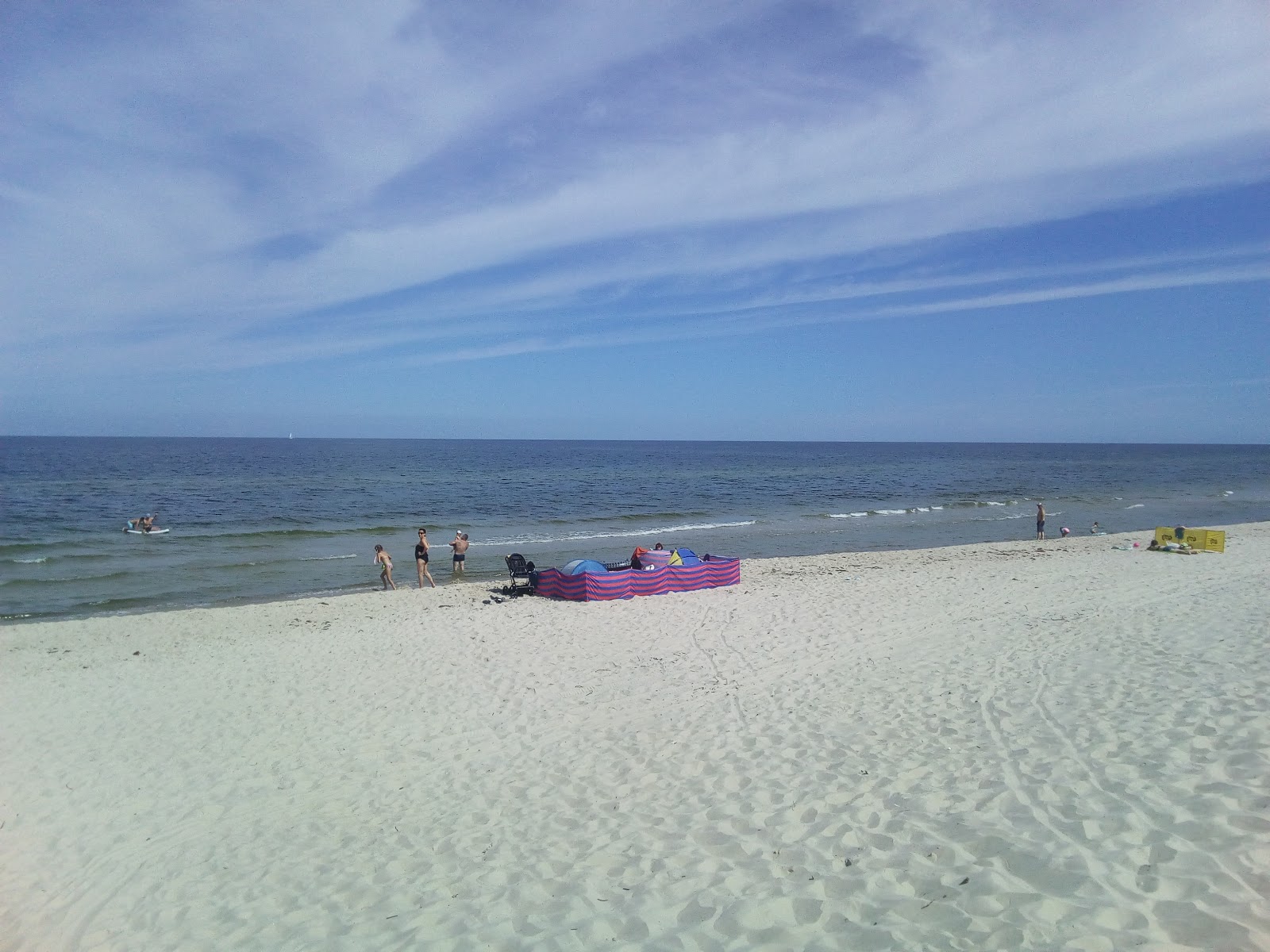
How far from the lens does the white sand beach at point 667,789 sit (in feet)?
15.4

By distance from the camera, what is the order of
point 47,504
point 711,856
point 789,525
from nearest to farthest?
point 711,856
point 789,525
point 47,504

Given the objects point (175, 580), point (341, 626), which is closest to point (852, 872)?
point (341, 626)

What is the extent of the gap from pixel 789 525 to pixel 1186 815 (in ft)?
105

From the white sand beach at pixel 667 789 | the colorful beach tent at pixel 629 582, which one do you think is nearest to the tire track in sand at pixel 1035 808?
the white sand beach at pixel 667 789

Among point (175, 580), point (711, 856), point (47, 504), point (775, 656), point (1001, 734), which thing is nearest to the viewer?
point (711, 856)

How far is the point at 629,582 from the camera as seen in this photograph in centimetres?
1727

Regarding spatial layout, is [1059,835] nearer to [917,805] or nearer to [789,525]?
[917,805]

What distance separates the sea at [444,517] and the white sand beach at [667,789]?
9539 millimetres

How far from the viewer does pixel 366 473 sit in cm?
7150

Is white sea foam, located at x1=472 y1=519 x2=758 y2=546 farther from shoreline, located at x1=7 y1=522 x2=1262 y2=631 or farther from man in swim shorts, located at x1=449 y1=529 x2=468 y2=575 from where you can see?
man in swim shorts, located at x1=449 y1=529 x2=468 y2=575

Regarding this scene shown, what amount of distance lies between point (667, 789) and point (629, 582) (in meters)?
10.3

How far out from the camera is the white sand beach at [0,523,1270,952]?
184 inches

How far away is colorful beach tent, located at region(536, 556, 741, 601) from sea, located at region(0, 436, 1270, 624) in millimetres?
4049

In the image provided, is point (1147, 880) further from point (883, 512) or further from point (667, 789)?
point (883, 512)
